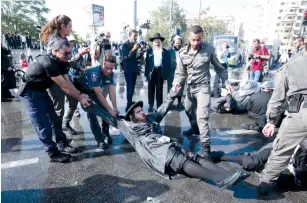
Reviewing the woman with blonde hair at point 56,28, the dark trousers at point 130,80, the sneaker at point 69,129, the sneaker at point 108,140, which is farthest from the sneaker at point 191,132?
the woman with blonde hair at point 56,28

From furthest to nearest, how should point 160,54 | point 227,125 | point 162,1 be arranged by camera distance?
point 162,1 → point 160,54 → point 227,125

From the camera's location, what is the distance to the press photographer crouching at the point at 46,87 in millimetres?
2527

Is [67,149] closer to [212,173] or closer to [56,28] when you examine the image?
[56,28]

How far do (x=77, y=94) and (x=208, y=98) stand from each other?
166 centimetres

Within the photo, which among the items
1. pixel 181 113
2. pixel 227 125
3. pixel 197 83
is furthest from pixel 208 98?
pixel 181 113

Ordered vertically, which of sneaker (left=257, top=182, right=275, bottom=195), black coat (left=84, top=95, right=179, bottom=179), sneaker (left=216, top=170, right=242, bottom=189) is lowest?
sneaker (left=257, top=182, right=275, bottom=195)

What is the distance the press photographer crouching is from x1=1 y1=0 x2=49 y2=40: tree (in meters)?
30.1

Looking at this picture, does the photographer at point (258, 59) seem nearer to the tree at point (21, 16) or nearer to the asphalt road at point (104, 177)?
the asphalt road at point (104, 177)

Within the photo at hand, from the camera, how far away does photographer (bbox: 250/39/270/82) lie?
7.15 meters

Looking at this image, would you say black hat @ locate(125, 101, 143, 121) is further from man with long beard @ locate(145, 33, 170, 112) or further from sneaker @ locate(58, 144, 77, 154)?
man with long beard @ locate(145, 33, 170, 112)

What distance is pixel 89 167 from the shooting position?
9.41 feet

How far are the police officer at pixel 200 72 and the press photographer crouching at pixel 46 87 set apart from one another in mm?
1417

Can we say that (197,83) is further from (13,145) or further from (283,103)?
(13,145)

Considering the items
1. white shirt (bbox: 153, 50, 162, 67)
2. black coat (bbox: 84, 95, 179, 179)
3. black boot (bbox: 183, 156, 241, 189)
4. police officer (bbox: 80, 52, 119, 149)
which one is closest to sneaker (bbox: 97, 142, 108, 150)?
police officer (bbox: 80, 52, 119, 149)
